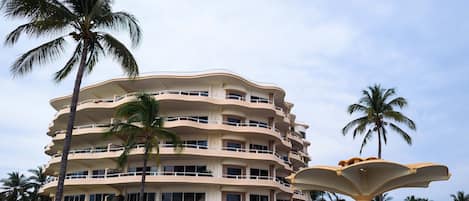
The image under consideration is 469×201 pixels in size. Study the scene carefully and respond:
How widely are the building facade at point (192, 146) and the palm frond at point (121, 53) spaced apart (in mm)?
22821

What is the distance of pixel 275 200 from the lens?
165 ft

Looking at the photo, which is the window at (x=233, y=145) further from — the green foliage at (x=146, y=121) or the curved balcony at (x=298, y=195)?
the curved balcony at (x=298, y=195)

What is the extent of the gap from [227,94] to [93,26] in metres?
28.4

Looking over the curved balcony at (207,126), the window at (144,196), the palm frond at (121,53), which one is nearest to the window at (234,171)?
the curved balcony at (207,126)

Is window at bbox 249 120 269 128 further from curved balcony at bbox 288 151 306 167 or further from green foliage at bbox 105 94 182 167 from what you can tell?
green foliage at bbox 105 94 182 167

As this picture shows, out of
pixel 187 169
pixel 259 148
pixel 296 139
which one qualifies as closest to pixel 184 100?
pixel 187 169

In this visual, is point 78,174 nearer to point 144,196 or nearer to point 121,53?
→ point 144,196

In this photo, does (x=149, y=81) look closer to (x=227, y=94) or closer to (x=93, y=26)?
(x=227, y=94)

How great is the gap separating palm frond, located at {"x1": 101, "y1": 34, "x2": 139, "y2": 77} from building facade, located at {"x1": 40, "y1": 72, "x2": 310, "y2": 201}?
74.9ft

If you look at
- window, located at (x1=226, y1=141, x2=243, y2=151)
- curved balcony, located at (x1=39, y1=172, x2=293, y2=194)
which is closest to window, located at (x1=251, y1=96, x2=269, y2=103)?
window, located at (x1=226, y1=141, x2=243, y2=151)

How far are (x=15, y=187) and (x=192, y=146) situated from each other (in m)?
38.2

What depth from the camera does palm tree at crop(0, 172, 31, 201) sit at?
234ft

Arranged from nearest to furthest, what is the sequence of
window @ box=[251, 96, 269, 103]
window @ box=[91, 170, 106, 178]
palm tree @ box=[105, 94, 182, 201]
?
palm tree @ box=[105, 94, 182, 201], window @ box=[91, 170, 106, 178], window @ box=[251, 96, 269, 103]

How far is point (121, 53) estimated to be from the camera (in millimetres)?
23906
